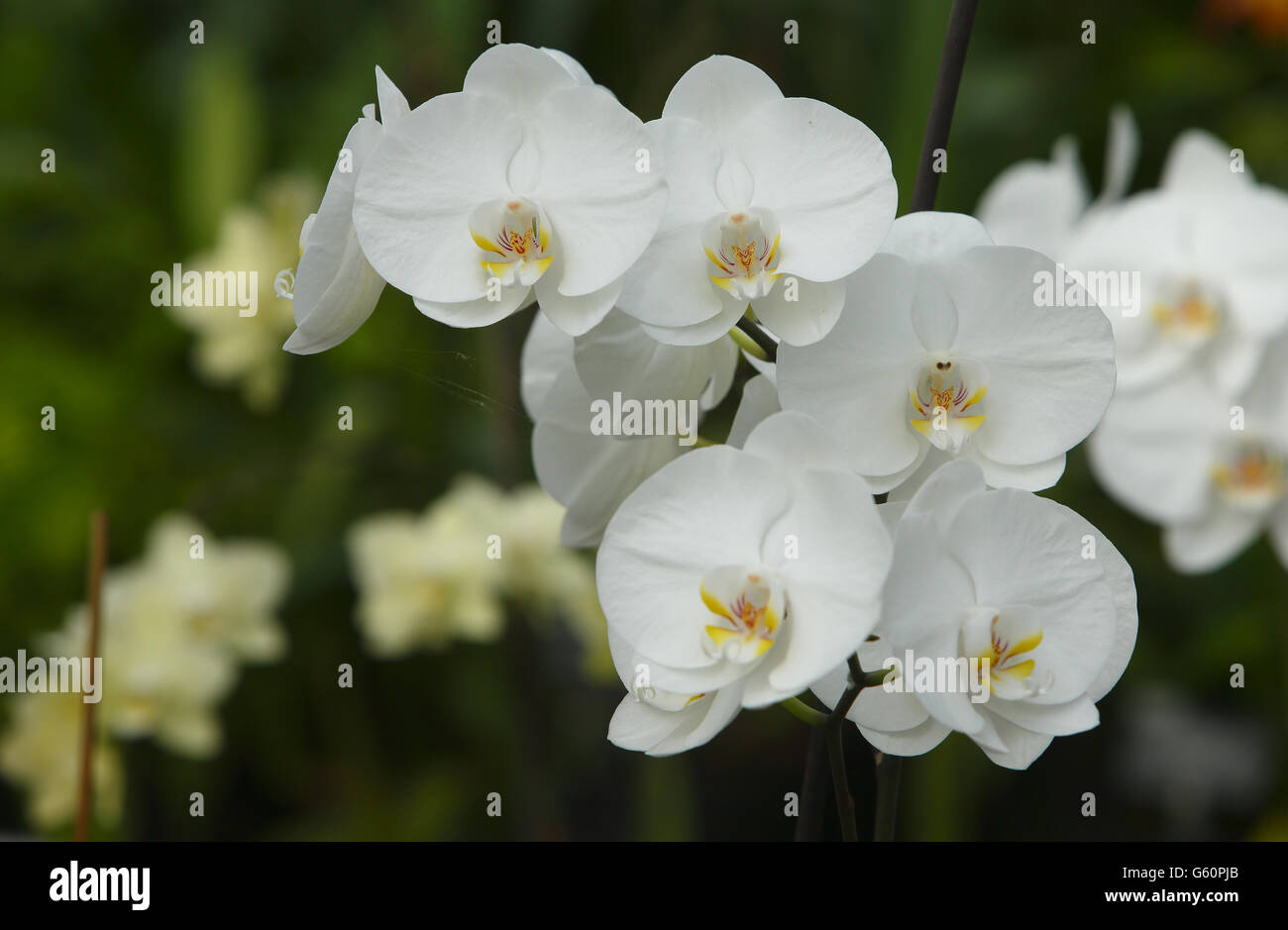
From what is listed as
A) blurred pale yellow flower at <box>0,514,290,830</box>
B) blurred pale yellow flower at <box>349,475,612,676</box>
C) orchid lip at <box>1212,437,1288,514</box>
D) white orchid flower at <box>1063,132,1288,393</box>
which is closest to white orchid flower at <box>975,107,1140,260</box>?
white orchid flower at <box>1063,132,1288,393</box>

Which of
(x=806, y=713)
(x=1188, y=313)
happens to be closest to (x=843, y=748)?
(x=806, y=713)

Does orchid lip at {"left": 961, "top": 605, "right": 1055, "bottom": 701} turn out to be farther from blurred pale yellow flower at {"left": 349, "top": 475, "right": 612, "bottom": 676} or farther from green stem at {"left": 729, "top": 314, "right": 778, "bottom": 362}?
blurred pale yellow flower at {"left": 349, "top": 475, "right": 612, "bottom": 676}

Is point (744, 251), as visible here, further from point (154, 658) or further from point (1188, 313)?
point (154, 658)

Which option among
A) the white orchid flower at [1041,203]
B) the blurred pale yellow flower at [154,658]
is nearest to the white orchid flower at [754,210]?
the white orchid flower at [1041,203]

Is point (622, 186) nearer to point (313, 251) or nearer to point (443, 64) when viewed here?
point (313, 251)

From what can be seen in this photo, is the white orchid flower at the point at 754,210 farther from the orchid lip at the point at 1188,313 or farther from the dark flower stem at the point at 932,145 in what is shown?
the orchid lip at the point at 1188,313
